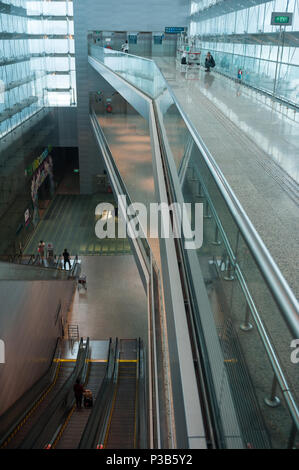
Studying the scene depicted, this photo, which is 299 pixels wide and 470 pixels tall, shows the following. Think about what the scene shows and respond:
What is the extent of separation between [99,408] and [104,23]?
2583 cm

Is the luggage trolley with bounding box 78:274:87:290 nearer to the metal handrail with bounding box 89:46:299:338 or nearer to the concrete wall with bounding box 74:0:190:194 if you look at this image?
the concrete wall with bounding box 74:0:190:194

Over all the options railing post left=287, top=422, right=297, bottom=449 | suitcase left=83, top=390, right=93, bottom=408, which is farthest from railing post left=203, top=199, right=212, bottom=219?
suitcase left=83, top=390, right=93, bottom=408

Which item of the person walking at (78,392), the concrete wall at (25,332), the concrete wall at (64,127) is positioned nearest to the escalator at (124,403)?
the person walking at (78,392)

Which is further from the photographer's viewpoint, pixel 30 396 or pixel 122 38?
pixel 122 38

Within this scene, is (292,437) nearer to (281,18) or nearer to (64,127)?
(281,18)

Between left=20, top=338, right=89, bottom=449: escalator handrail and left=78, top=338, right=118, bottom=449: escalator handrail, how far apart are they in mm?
823

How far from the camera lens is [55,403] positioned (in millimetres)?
10562

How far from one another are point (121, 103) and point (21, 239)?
15.8 m

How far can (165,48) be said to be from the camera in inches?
1050

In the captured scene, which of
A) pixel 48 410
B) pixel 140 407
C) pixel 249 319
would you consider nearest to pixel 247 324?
pixel 249 319

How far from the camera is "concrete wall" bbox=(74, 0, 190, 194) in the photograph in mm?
27923
